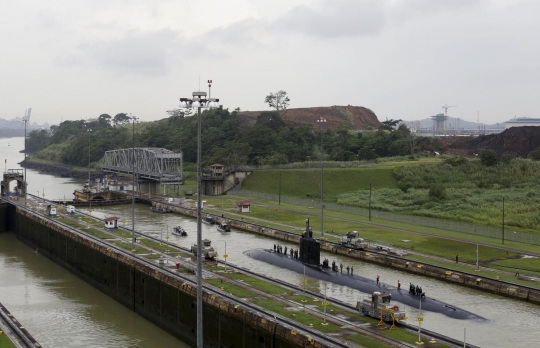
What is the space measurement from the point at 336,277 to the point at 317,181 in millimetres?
73938

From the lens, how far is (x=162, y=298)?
49125mm

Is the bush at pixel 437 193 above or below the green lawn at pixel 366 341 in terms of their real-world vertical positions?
above

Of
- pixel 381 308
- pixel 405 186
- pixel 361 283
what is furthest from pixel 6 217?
pixel 381 308

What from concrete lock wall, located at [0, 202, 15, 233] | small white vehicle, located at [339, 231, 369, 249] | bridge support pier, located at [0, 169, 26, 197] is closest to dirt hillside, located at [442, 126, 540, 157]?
small white vehicle, located at [339, 231, 369, 249]

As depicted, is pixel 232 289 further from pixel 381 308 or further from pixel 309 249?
pixel 309 249

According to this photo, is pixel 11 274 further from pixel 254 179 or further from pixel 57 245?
pixel 254 179

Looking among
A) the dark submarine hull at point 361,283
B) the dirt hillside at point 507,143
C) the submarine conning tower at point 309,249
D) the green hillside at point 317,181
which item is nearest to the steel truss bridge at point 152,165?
the green hillside at point 317,181

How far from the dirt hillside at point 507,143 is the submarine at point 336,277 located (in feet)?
328

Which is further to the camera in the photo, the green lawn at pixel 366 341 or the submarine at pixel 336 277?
the submarine at pixel 336 277

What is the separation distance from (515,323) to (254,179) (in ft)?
300

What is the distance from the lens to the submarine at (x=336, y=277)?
44.6 m

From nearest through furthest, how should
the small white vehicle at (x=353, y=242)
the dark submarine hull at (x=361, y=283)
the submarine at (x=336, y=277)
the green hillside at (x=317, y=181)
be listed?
the dark submarine hull at (x=361, y=283) < the submarine at (x=336, y=277) < the small white vehicle at (x=353, y=242) < the green hillside at (x=317, y=181)

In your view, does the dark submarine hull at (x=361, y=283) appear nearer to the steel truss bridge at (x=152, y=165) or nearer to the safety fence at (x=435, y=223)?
the safety fence at (x=435, y=223)

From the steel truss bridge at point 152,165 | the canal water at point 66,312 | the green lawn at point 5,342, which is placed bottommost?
the canal water at point 66,312
